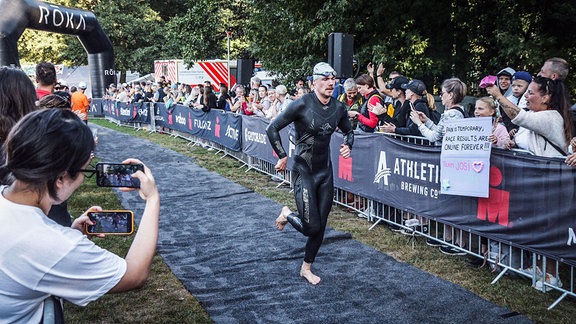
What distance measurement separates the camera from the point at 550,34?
15656 millimetres

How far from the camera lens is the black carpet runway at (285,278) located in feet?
15.5

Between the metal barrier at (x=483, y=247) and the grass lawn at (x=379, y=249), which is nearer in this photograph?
the grass lawn at (x=379, y=249)

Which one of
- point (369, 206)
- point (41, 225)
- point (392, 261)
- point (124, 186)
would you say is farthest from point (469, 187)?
point (41, 225)

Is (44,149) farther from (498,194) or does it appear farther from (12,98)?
(498,194)

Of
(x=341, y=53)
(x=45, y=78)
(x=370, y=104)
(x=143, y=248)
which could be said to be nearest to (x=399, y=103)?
(x=370, y=104)

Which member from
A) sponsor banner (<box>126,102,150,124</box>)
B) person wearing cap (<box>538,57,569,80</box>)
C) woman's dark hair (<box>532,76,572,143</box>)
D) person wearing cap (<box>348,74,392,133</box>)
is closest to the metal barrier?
woman's dark hair (<box>532,76,572,143</box>)

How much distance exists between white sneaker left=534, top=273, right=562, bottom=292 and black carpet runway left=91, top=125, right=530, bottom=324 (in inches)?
28.9

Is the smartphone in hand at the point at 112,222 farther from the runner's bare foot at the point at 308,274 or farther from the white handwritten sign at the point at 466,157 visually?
the white handwritten sign at the point at 466,157

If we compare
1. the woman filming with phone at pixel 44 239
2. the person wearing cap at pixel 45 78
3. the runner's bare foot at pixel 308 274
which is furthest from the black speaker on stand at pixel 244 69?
the woman filming with phone at pixel 44 239

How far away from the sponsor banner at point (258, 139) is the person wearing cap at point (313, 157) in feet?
15.3

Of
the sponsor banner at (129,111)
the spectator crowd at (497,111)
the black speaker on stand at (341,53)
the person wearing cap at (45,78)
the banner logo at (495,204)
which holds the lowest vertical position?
the banner logo at (495,204)

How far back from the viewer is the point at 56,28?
22391 millimetres

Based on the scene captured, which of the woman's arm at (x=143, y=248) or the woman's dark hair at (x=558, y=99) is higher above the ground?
the woman's dark hair at (x=558, y=99)

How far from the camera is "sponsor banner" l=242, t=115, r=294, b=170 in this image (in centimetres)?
1123
